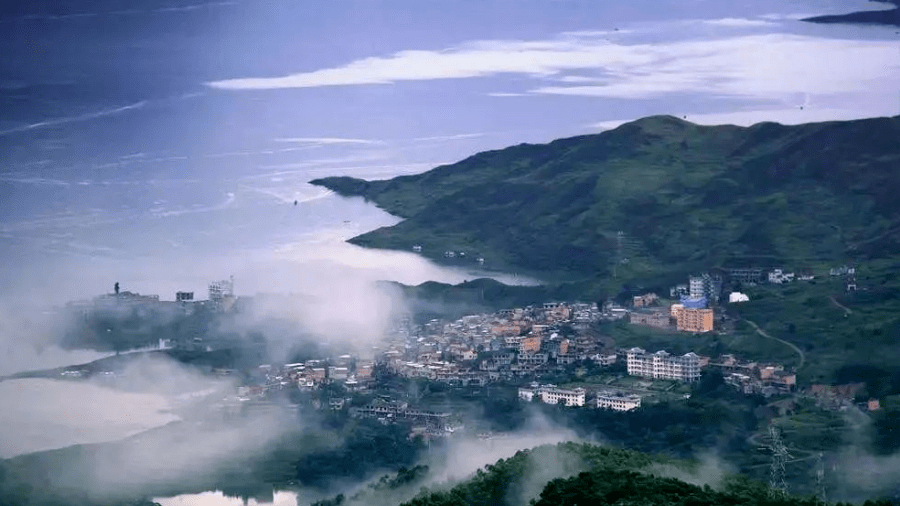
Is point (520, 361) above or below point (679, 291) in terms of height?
below

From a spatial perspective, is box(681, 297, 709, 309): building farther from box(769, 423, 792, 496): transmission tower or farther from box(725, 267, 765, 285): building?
box(769, 423, 792, 496): transmission tower

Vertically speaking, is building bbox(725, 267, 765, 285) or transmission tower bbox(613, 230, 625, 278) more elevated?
transmission tower bbox(613, 230, 625, 278)

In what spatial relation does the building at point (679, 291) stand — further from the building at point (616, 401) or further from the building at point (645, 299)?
the building at point (616, 401)

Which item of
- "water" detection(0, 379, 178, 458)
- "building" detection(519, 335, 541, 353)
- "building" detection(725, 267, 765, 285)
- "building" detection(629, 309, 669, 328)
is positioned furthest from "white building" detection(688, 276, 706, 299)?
"water" detection(0, 379, 178, 458)

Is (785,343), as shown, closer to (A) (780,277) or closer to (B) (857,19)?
(A) (780,277)

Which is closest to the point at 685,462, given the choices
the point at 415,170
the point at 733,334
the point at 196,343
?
the point at 733,334

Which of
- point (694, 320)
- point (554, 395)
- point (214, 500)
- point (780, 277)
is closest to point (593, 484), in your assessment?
point (214, 500)
